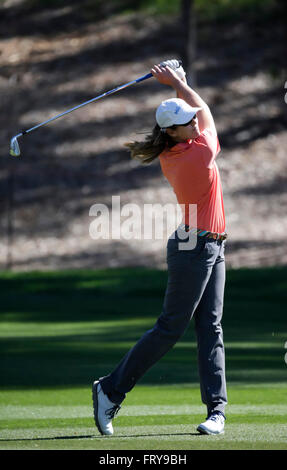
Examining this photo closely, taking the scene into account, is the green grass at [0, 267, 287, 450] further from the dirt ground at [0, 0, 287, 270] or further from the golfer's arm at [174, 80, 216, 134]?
the dirt ground at [0, 0, 287, 270]

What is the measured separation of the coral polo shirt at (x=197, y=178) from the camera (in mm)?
5625

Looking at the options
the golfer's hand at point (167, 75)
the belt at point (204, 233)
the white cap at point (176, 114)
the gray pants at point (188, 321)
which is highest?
the golfer's hand at point (167, 75)

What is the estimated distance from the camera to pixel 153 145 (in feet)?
18.8

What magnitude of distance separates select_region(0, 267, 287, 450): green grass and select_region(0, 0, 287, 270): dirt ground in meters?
4.73

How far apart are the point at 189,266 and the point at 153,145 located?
27.2 inches

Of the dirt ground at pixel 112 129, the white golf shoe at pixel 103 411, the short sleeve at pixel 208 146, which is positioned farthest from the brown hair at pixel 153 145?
the dirt ground at pixel 112 129

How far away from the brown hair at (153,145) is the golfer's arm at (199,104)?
262 mm

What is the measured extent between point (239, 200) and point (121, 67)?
261 inches

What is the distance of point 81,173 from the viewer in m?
24.3

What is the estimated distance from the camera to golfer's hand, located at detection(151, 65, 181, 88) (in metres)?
6.02

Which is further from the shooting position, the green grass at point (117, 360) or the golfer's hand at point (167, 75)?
the golfer's hand at point (167, 75)

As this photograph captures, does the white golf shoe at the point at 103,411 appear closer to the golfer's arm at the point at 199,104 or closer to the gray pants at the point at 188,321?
the gray pants at the point at 188,321

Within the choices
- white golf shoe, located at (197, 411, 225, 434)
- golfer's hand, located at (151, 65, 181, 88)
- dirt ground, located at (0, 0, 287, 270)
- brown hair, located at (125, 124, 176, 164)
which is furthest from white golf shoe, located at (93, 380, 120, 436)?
dirt ground, located at (0, 0, 287, 270)

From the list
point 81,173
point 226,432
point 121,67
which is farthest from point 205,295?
point 121,67
